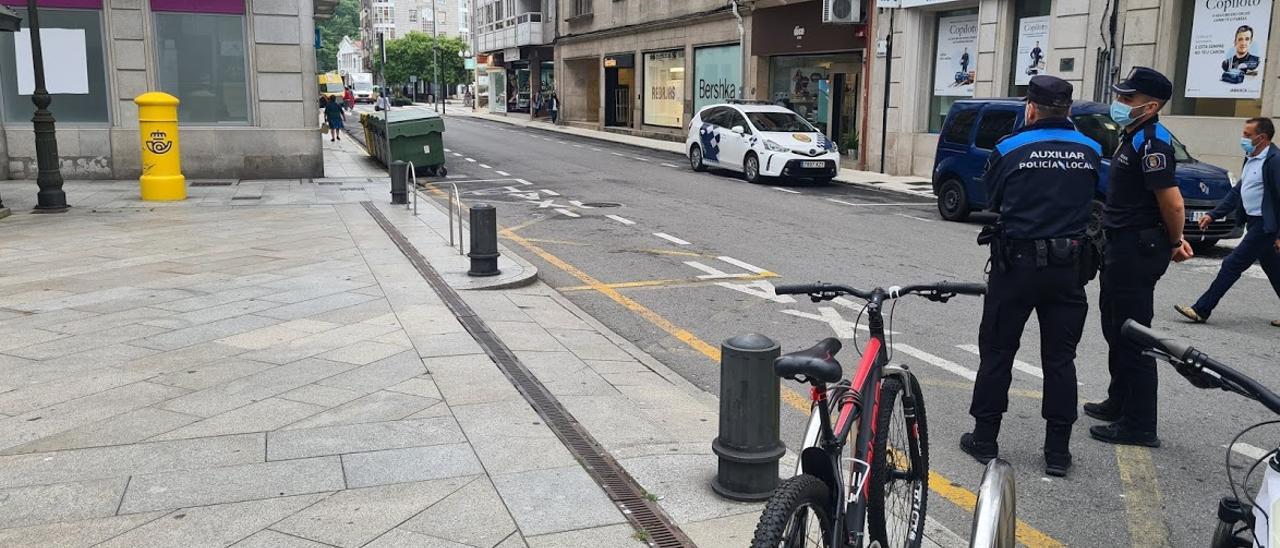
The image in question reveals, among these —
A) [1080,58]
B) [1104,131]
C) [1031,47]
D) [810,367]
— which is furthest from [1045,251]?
[1031,47]

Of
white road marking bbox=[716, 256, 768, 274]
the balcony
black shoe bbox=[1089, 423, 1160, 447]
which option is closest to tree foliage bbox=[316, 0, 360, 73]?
the balcony

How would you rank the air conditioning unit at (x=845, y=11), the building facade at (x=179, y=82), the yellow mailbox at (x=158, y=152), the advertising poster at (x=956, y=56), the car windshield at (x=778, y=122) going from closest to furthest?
the yellow mailbox at (x=158, y=152), the building facade at (x=179, y=82), the car windshield at (x=778, y=122), the advertising poster at (x=956, y=56), the air conditioning unit at (x=845, y=11)

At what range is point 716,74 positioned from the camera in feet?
108

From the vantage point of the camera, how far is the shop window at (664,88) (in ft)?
119

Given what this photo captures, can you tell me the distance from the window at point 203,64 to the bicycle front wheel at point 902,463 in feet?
58.0

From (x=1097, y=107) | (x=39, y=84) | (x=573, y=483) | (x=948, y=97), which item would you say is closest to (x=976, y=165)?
(x=1097, y=107)

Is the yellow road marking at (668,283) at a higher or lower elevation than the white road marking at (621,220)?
lower

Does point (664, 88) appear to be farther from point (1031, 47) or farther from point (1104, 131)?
point (1104, 131)

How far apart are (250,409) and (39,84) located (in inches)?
435

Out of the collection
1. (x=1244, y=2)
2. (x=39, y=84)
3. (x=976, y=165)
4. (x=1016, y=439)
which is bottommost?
(x=1016, y=439)

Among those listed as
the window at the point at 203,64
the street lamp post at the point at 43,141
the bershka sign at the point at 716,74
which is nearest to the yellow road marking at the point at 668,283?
the street lamp post at the point at 43,141

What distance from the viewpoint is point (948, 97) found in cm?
2139

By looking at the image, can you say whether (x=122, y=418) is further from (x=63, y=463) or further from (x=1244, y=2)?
(x=1244, y=2)

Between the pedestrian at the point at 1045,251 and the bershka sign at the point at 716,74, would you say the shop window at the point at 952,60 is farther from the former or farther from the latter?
the pedestrian at the point at 1045,251
